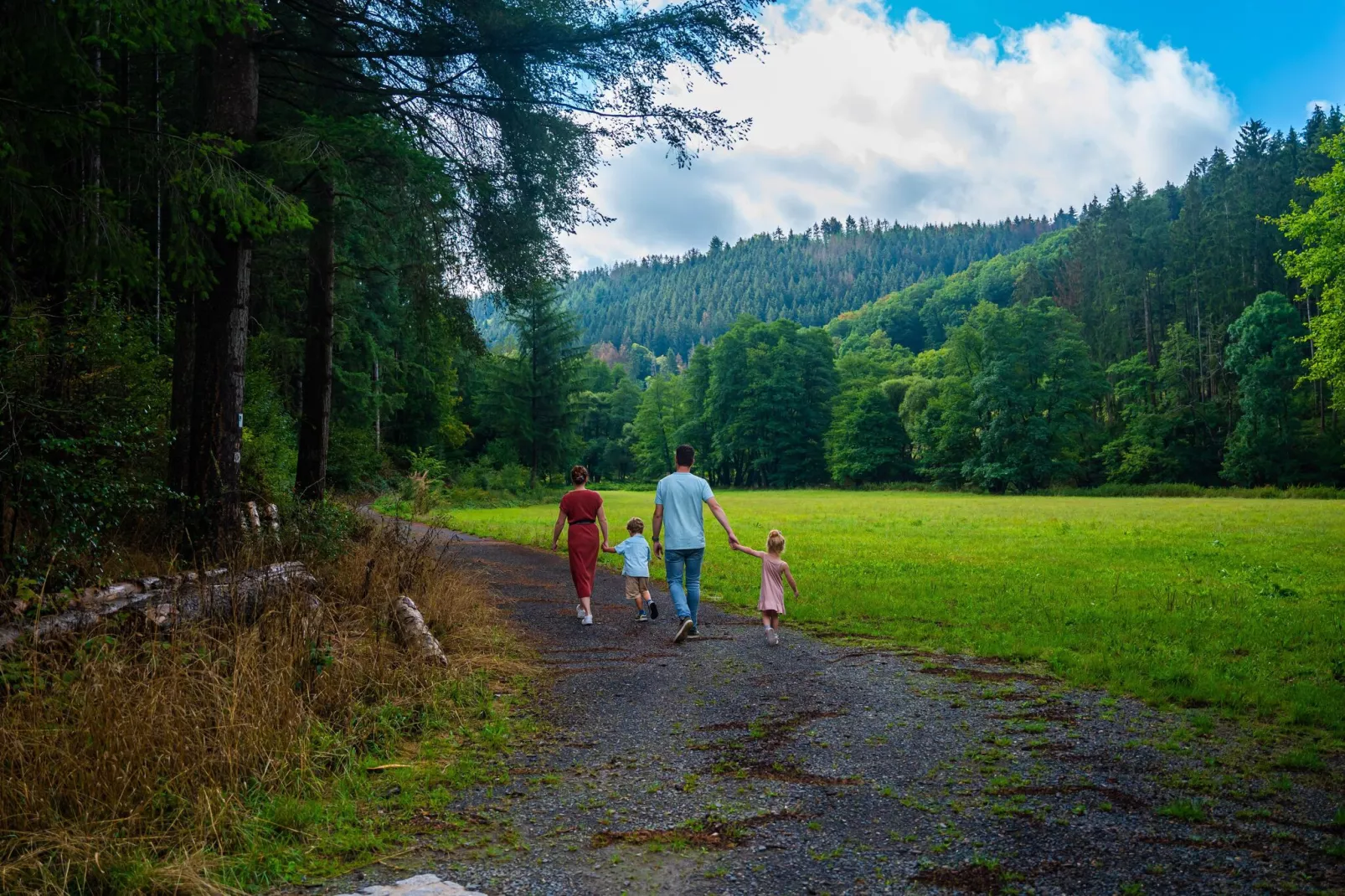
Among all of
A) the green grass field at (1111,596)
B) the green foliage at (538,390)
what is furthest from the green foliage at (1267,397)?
the green foliage at (538,390)

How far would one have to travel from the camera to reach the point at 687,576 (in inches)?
367

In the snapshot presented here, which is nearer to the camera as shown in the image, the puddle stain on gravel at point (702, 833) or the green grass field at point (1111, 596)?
the puddle stain on gravel at point (702, 833)

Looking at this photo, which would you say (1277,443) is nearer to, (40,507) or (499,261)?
(499,261)

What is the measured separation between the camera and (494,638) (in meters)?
8.68

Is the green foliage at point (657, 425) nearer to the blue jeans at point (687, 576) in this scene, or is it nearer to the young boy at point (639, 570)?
the young boy at point (639, 570)

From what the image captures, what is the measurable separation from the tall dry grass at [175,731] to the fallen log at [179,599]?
14 cm

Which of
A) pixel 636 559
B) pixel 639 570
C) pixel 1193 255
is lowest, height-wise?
pixel 639 570

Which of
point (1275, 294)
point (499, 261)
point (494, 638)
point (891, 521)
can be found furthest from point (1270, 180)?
point (494, 638)

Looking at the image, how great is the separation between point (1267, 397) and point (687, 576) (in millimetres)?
53904

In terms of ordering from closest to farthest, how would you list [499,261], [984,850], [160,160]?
[984,850] → [160,160] → [499,261]

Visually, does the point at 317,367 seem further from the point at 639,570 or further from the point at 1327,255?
the point at 1327,255

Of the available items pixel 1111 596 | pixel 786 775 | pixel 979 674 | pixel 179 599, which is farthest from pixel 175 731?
pixel 1111 596

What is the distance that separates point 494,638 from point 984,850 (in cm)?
592

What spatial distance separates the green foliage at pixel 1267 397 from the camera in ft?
163
